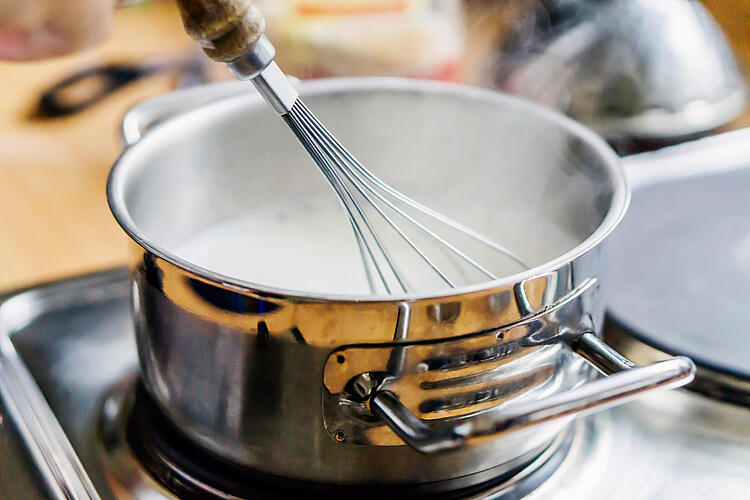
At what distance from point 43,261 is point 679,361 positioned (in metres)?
0.38

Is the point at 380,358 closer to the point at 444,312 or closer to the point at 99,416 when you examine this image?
the point at 444,312

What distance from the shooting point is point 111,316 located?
1.36ft

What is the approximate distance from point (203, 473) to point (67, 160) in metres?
0.36

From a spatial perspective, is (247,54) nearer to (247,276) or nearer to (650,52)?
(247,276)

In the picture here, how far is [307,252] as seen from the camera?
407mm

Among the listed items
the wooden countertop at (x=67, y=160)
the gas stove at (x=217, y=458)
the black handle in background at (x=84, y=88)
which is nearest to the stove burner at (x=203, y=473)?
the gas stove at (x=217, y=458)

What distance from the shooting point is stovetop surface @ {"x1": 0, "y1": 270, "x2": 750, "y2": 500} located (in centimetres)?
32

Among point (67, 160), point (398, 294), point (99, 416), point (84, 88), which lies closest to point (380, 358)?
point (398, 294)

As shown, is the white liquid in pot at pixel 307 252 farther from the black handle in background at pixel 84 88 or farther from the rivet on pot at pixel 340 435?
the black handle in background at pixel 84 88

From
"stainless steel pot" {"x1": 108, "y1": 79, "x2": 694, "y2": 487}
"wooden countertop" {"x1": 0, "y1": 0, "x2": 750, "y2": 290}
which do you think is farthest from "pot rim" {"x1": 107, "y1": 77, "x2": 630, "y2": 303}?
"wooden countertop" {"x1": 0, "y1": 0, "x2": 750, "y2": 290}

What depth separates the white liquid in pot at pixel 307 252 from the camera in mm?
386

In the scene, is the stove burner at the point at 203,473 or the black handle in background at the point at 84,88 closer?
the stove burner at the point at 203,473

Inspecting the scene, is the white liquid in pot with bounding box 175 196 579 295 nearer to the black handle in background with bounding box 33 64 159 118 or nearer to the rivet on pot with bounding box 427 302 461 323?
the rivet on pot with bounding box 427 302 461 323

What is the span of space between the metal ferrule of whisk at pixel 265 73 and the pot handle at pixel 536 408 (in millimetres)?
115
